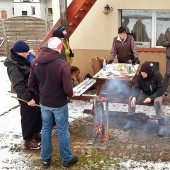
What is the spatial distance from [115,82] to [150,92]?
1.31 m

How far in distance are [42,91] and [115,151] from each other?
1.73m

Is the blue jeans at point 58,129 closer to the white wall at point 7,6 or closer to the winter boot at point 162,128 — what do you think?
the winter boot at point 162,128

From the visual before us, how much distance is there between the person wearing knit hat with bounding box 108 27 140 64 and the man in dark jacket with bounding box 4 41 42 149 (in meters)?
3.01

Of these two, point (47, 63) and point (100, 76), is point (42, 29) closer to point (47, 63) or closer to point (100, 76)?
point (100, 76)

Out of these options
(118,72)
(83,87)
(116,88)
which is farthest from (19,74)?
(83,87)

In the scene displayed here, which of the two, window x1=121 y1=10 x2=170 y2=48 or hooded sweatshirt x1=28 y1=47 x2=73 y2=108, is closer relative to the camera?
hooded sweatshirt x1=28 y1=47 x2=73 y2=108

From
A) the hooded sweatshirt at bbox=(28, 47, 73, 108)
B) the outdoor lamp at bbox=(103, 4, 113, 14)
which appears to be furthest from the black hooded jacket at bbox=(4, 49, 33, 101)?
the outdoor lamp at bbox=(103, 4, 113, 14)

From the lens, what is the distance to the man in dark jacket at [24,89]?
18.9 feet

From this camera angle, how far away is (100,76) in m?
7.52

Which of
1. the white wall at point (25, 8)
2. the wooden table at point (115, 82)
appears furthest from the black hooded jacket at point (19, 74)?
the white wall at point (25, 8)

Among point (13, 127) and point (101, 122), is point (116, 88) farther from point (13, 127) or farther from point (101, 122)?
point (13, 127)

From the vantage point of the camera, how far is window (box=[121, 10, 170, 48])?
9797mm

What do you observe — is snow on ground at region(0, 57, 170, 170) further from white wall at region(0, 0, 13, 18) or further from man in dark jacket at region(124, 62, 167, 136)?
white wall at region(0, 0, 13, 18)

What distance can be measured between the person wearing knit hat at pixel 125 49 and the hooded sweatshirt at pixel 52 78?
11.8 feet
